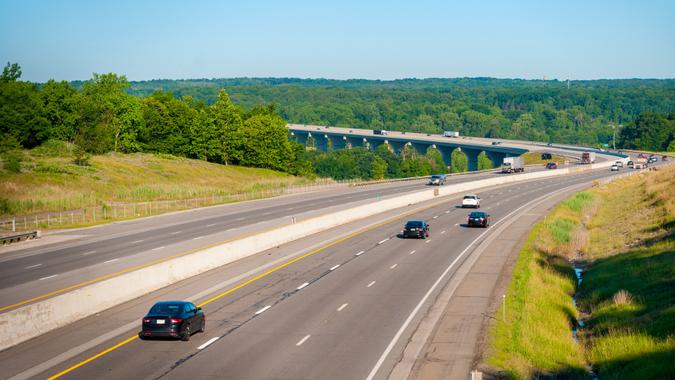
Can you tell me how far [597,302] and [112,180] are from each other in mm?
69596

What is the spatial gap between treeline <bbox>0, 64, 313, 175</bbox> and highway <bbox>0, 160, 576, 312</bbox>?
44896 millimetres

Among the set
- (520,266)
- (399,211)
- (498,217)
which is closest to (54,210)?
(399,211)

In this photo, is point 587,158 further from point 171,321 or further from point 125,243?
point 171,321

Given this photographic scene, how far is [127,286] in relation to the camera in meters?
31.8

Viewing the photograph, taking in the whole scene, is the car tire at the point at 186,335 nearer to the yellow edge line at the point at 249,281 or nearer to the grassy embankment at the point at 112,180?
the yellow edge line at the point at 249,281

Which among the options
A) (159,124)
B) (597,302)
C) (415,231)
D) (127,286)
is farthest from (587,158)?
(127,286)

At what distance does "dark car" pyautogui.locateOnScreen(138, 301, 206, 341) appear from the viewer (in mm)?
24766

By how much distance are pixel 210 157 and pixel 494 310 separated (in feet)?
357

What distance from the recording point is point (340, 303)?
31125 millimetres

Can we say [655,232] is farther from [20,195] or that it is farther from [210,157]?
[210,157]

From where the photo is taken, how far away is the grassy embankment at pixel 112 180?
2899 inches

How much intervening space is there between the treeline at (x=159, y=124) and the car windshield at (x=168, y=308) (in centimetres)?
9169

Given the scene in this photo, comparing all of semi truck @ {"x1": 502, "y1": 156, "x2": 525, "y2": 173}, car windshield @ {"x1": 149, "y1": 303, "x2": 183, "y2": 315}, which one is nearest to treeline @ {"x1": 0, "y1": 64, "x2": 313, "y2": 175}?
semi truck @ {"x1": 502, "y1": 156, "x2": 525, "y2": 173}

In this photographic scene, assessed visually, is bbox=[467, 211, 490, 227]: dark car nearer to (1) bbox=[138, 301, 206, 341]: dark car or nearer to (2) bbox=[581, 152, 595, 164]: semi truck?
(1) bbox=[138, 301, 206, 341]: dark car
